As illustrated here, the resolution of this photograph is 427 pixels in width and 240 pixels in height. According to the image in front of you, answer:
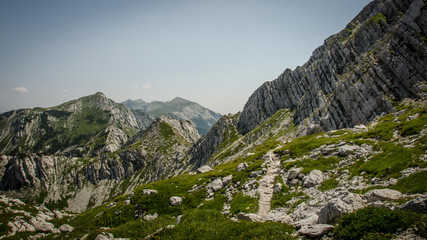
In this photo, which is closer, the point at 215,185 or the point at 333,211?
the point at 333,211

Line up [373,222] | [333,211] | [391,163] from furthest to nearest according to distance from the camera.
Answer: [391,163]
[333,211]
[373,222]

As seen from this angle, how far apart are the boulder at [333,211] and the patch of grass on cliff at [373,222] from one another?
2.40 feet

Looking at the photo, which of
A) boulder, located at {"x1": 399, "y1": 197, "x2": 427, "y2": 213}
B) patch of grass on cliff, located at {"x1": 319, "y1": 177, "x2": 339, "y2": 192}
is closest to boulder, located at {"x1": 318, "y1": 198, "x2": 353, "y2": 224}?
boulder, located at {"x1": 399, "y1": 197, "x2": 427, "y2": 213}

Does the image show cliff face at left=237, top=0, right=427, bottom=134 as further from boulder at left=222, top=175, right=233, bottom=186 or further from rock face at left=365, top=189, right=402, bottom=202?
rock face at left=365, top=189, right=402, bottom=202

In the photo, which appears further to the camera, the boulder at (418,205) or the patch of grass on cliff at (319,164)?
the patch of grass on cliff at (319,164)

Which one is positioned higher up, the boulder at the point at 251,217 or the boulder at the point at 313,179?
the boulder at the point at 251,217

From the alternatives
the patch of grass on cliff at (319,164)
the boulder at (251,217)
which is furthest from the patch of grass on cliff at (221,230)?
the patch of grass on cliff at (319,164)

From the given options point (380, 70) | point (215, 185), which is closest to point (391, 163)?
point (215, 185)

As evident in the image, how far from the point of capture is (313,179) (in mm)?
23219

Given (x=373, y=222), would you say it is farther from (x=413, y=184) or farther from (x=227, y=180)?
(x=227, y=180)

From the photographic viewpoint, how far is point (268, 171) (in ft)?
109

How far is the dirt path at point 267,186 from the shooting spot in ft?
73.5

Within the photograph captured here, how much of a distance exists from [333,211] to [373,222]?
242 centimetres

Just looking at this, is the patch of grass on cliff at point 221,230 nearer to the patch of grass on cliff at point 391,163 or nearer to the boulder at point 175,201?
the boulder at point 175,201
